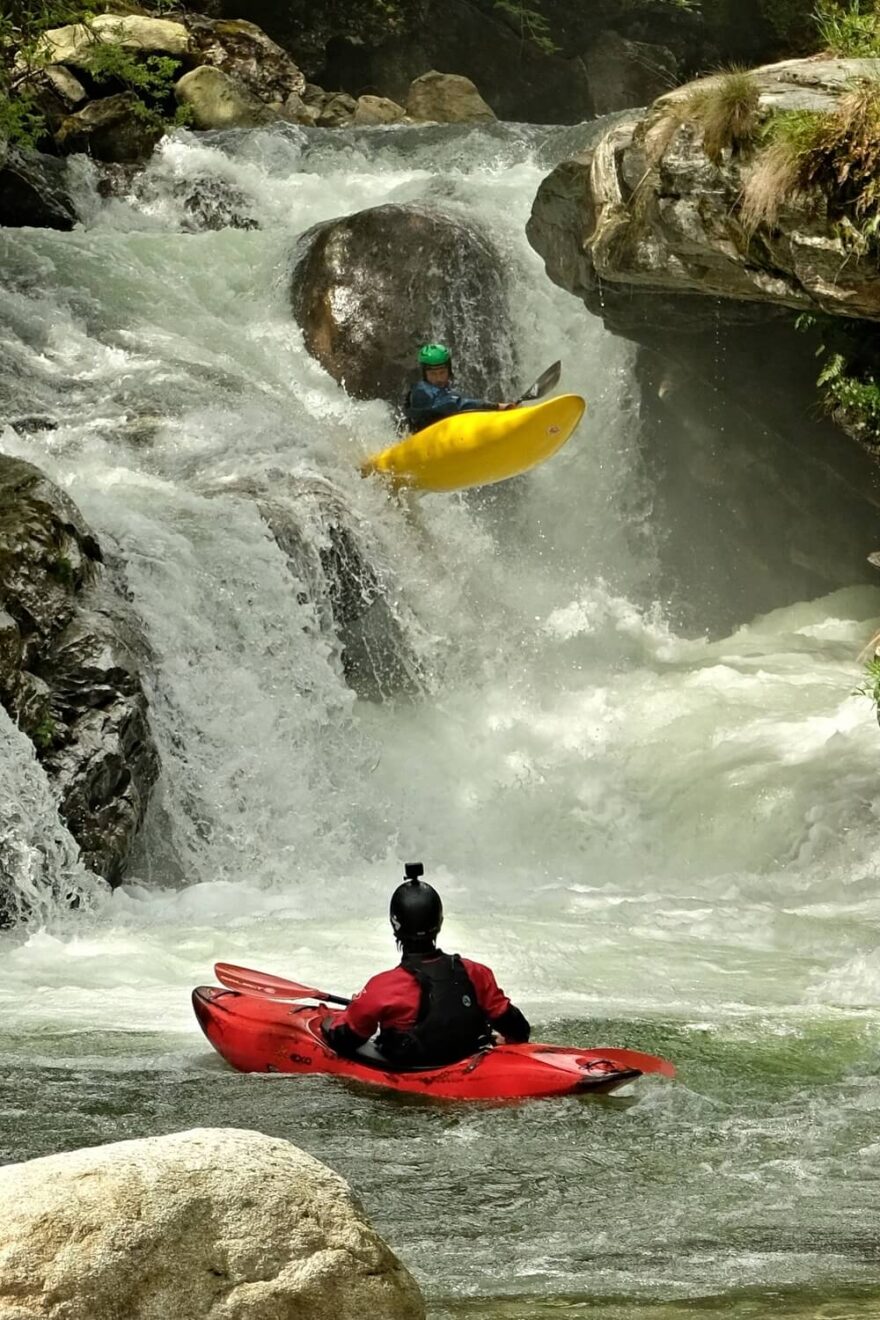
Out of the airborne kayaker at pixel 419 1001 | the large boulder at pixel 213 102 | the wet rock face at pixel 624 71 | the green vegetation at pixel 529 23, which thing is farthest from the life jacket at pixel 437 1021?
the green vegetation at pixel 529 23

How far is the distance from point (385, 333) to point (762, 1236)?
36.1 feet

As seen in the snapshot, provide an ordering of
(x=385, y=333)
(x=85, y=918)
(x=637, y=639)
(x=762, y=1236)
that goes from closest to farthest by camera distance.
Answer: (x=762, y=1236) < (x=85, y=918) < (x=637, y=639) < (x=385, y=333)

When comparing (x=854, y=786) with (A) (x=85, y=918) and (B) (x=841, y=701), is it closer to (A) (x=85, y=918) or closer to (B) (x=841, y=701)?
(B) (x=841, y=701)

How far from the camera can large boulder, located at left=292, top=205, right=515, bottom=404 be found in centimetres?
1383

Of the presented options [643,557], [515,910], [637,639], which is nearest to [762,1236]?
[515,910]

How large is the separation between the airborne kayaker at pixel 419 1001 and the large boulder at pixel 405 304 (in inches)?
360

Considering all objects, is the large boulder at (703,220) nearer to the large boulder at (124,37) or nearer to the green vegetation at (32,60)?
the green vegetation at (32,60)

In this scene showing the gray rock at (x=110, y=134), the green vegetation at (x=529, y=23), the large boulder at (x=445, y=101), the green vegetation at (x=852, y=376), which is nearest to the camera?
the green vegetation at (x=852, y=376)

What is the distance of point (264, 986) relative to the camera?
18.8 feet

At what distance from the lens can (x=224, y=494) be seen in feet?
36.2

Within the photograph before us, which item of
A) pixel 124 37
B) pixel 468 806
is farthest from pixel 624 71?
pixel 468 806

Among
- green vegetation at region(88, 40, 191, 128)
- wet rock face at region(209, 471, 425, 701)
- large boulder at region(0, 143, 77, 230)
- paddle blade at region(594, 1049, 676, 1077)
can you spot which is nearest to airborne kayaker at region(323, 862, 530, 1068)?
paddle blade at region(594, 1049, 676, 1077)

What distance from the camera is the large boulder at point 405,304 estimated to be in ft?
45.4

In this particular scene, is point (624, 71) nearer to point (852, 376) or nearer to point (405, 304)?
point (405, 304)
